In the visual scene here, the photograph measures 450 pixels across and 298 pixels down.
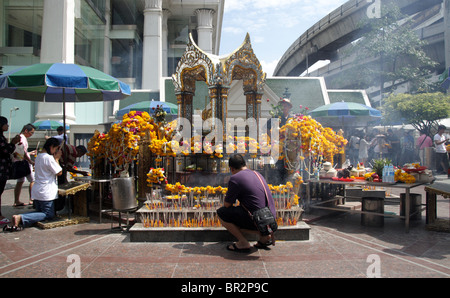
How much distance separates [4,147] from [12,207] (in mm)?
2362

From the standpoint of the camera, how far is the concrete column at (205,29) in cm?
3002

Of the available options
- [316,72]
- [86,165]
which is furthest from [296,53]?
[86,165]

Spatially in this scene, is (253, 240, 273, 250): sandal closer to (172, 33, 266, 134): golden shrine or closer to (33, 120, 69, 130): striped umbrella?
(172, 33, 266, 134): golden shrine

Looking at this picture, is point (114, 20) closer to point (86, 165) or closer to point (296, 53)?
point (86, 165)

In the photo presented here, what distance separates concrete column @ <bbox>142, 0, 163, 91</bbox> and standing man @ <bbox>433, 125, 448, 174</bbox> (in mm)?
17915

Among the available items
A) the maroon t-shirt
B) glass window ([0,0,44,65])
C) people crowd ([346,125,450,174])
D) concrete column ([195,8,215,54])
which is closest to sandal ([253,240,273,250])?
the maroon t-shirt

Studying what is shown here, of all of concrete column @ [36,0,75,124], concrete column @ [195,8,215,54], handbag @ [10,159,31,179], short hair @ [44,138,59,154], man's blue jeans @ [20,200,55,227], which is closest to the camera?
man's blue jeans @ [20,200,55,227]

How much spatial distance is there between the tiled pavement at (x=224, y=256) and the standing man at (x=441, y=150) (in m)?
8.77

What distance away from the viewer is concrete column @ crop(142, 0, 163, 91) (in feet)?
81.8

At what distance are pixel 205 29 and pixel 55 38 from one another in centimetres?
1684

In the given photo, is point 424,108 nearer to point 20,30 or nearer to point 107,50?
point 20,30

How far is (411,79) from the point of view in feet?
80.1

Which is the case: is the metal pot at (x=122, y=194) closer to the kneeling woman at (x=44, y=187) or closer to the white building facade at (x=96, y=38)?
the kneeling woman at (x=44, y=187)

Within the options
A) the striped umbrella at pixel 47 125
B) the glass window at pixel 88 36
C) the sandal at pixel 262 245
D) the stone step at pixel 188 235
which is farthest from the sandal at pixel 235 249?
the glass window at pixel 88 36
